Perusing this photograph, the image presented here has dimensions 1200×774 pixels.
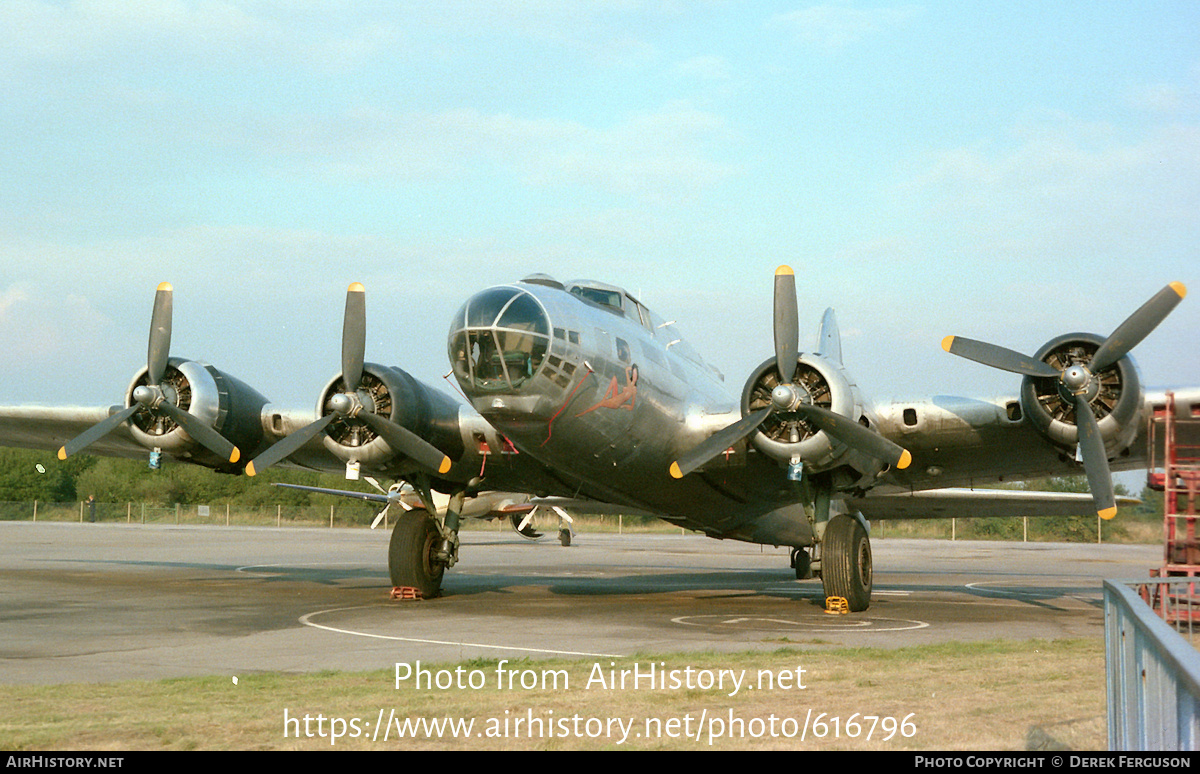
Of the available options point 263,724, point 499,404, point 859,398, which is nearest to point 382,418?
point 499,404

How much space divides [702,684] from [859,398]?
8058 mm

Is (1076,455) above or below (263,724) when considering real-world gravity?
above

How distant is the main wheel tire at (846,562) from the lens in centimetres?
1565

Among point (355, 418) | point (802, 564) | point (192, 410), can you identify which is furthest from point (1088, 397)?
point (192, 410)

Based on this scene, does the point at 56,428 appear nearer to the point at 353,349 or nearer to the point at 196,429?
the point at 196,429

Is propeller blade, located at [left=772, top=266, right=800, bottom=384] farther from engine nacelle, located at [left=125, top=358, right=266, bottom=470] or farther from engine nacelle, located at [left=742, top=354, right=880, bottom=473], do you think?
engine nacelle, located at [left=125, top=358, right=266, bottom=470]

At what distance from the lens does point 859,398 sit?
15.5 meters

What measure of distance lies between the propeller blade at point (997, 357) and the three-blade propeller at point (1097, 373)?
14 millimetres

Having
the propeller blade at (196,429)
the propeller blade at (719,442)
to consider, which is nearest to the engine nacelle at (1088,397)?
the propeller blade at (719,442)

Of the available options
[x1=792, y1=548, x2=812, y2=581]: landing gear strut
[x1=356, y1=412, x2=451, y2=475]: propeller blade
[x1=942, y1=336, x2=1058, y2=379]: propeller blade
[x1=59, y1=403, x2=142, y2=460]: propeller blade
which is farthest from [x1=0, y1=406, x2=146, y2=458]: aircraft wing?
[x1=792, y1=548, x2=812, y2=581]: landing gear strut

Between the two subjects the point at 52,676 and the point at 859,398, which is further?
the point at 859,398

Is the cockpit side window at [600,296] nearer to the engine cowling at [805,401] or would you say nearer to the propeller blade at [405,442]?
the engine cowling at [805,401]
